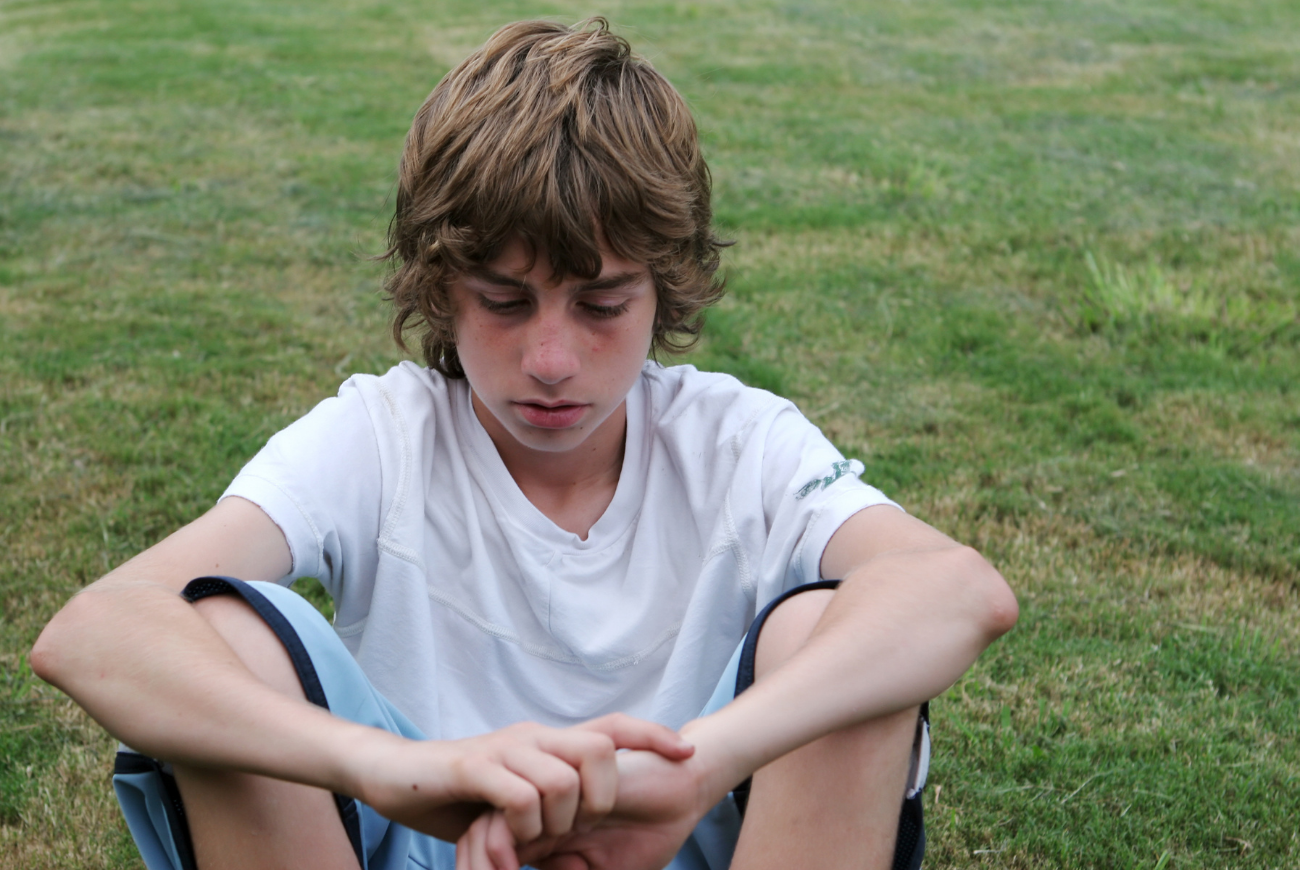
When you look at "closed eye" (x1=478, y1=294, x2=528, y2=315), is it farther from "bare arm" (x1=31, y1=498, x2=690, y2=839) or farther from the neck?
"bare arm" (x1=31, y1=498, x2=690, y2=839)

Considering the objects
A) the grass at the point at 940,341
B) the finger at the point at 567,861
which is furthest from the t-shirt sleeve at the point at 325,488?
the grass at the point at 940,341

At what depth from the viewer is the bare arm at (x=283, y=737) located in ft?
4.86

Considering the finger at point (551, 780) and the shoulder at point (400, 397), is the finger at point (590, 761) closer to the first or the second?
the finger at point (551, 780)

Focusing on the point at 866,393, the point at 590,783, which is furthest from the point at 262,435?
the point at 590,783

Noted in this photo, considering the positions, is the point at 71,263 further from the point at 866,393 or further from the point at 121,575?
the point at 121,575

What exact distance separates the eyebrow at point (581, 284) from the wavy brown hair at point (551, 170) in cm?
2

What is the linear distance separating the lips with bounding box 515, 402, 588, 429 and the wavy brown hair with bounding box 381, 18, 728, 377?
0.22 meters

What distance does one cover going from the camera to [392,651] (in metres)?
2.03

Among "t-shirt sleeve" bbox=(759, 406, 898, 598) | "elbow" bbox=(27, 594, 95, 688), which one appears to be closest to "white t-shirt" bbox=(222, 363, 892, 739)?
"t-shirt sleeve" bbox=(759, 406, 898, 598)

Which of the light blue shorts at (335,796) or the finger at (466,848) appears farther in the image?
the light blue shorts at (335,796)

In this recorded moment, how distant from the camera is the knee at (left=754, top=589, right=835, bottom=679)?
1.75m

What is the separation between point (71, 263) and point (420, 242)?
4377 mm

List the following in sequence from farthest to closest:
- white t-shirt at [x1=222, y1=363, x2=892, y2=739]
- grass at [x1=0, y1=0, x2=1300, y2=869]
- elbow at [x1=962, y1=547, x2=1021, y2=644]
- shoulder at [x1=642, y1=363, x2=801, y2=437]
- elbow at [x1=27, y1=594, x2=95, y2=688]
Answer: grass at [x1=0, y1=0, x2=1300, y2=869], shoulder at [x1=642, y1=363, x2=801, y2=437], white t-shirt at [x1=222, y1=363, x2=892, y2=739], elbow at [x1=962, y1=547, x2=1021, y2=644], elbow at [x1=27, y1=594, x2=95, y2=688]

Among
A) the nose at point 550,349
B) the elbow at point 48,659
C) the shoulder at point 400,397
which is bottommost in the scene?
the elbow at point 48,659
